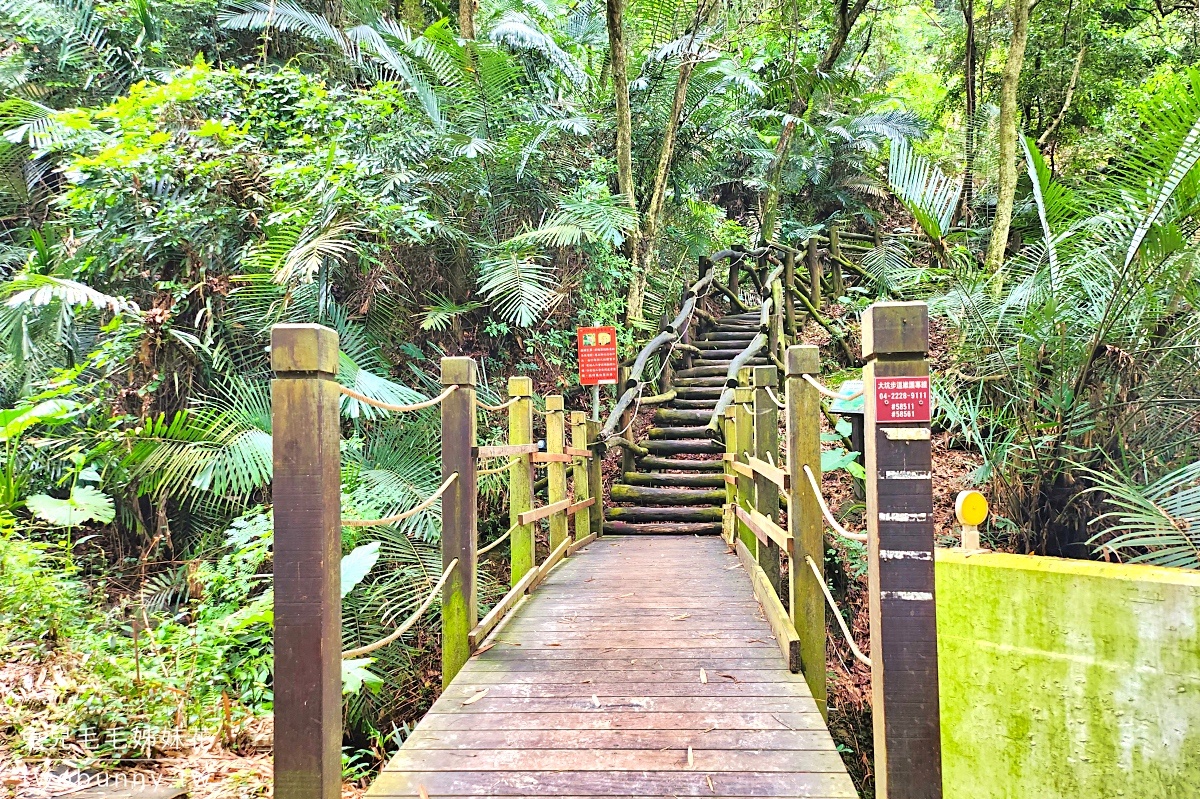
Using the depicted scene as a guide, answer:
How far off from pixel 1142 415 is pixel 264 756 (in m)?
4.71

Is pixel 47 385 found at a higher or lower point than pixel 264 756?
higher

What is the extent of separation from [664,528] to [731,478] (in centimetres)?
113

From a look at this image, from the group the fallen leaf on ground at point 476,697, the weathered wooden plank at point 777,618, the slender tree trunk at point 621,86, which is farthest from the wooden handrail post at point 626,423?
the fallen leaf on ground at point 476,697

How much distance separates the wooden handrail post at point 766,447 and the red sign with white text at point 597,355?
2976 mm

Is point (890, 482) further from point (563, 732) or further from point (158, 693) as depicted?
point (158, 693)

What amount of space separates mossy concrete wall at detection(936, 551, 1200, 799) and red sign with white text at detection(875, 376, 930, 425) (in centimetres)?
68

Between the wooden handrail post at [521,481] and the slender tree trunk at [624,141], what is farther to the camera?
the slender tree trunk at [624,141]

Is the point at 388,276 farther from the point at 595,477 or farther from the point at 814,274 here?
the point at 814,274

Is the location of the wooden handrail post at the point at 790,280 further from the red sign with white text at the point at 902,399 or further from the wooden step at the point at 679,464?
the red sign with white text at the point at 902,399

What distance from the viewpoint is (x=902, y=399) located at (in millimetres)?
1811

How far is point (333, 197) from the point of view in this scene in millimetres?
5641

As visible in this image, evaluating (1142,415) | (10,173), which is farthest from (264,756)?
(10,173)

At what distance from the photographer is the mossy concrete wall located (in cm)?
178

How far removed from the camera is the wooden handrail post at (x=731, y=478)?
5777mm
